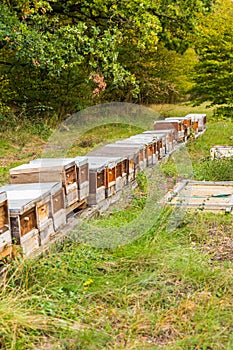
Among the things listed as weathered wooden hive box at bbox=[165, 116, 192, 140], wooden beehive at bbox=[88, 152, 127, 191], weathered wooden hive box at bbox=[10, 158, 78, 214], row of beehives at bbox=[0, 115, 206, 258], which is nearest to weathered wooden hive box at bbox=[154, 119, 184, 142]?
weathered wooden hive box at bbox=[165, 116, 192, 140]

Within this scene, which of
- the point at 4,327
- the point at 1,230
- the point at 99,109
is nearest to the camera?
the point at 4,327

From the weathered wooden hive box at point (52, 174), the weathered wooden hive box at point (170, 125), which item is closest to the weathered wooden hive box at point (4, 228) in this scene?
the weathered wooden hive box at point (52, 174)

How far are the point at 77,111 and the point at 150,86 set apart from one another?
291cm

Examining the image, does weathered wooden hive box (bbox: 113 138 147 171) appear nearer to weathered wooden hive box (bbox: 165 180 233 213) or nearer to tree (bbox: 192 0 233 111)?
weathered wooden hive box (bbox: 165 180 233 213)

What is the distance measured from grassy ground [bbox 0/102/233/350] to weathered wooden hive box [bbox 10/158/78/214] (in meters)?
0.50

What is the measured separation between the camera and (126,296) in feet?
9.91

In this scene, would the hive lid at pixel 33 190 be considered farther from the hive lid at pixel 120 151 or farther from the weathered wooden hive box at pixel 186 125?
the weathered wooden hive box at pixel 186 125

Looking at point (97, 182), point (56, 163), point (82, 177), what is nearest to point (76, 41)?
point (97, 182)

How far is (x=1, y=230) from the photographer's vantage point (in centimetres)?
320

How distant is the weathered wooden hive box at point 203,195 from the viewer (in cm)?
515

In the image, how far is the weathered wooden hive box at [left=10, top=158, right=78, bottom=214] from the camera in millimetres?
4156

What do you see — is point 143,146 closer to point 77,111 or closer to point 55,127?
point 55,127

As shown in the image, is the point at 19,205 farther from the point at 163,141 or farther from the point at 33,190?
the point at 163,141

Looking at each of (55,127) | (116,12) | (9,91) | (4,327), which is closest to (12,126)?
(55,127)
